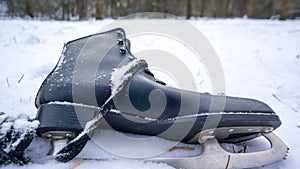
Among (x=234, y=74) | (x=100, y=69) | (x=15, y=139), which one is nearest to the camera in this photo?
(x=15, y=139)

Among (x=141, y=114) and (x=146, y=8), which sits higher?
(x=141, y=114)

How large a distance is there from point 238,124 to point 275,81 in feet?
3.39

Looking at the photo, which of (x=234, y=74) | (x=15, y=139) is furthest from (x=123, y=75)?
(x=234, y=74)

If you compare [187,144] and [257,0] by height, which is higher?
[257,0]

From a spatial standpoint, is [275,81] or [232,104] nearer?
[232,104]

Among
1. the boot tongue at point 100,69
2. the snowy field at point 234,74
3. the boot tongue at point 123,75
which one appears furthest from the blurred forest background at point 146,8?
the boot tongue at point 123,75

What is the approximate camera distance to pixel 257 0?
25.6ft

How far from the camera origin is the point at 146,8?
8.60m

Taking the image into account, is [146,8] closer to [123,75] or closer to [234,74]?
[234,74]

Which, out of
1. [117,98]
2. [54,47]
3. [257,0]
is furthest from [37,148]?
[257,0]

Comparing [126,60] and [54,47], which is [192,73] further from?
[54,47]

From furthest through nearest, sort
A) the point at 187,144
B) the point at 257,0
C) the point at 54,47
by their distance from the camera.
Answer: the point at 257,0, the point at 54,47, the point at 187,144

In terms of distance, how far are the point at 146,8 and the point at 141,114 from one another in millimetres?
8433

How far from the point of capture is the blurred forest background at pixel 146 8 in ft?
21.4
